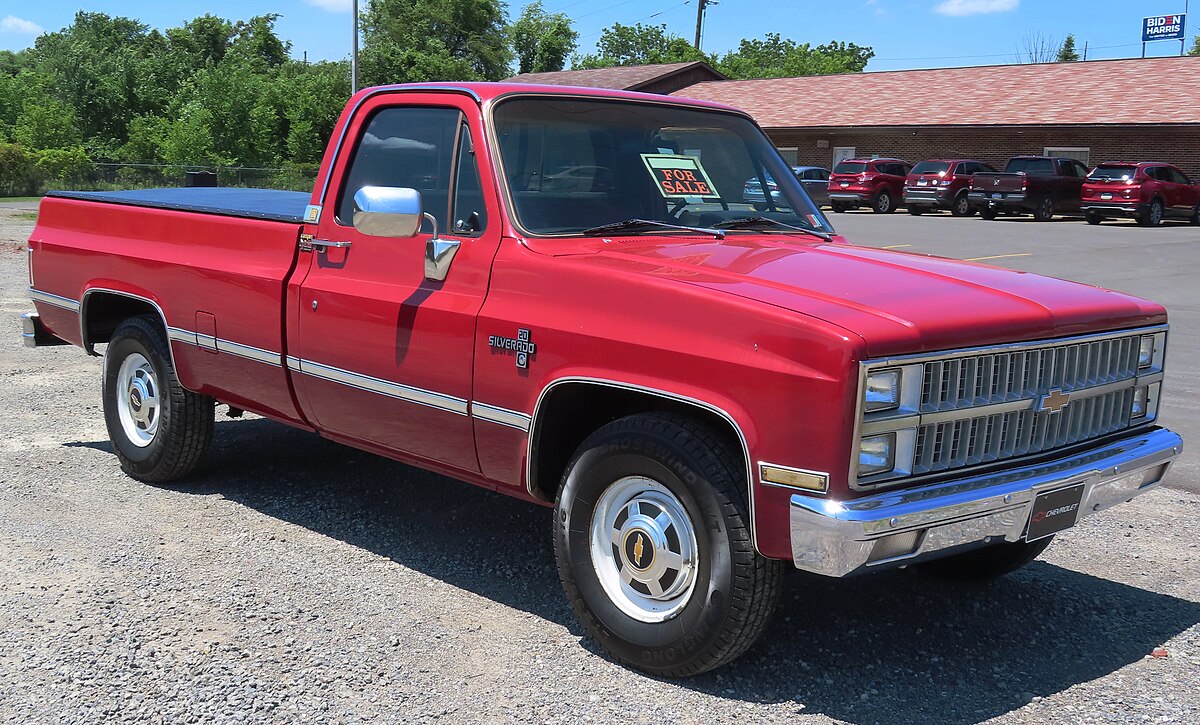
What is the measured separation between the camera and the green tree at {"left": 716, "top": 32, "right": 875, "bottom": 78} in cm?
9800

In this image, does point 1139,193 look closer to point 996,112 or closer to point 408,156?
point 996,112

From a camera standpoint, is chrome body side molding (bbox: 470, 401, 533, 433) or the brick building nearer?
chrome body side molding (bbox: 470, 401, 533, 433)

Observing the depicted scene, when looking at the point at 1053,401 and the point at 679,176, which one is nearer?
the point at 1053,401

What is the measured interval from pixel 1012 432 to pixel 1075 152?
3818 cm

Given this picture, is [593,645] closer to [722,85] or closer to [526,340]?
[526,340]

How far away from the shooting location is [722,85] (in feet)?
180

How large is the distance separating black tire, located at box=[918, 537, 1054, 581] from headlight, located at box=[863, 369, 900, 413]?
163 centimetres

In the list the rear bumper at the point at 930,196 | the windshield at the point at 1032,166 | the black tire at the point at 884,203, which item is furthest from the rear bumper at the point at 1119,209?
the black tire at the point at 884,203

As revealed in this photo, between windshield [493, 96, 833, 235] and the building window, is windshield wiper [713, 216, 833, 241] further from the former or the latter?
the building window

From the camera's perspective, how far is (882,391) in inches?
135

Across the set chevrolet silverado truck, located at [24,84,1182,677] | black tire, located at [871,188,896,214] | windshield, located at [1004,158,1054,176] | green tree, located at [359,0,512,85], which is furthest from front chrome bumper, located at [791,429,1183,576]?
green tree, located at [359,0,512,85]

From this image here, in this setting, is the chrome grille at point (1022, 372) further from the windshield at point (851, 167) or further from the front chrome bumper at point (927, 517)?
the windshield at point (851, 167)

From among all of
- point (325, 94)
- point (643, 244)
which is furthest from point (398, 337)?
point (325, 94)

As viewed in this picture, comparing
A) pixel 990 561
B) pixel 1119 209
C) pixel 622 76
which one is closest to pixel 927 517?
pixel 990 561
